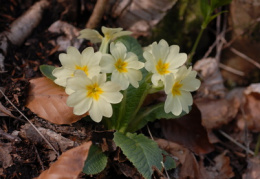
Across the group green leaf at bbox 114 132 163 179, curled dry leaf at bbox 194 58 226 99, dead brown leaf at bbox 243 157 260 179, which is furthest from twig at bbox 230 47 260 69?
green leaf at bbox 114 132 163 179

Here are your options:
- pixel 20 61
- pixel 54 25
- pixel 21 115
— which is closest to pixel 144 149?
pixel 21 115

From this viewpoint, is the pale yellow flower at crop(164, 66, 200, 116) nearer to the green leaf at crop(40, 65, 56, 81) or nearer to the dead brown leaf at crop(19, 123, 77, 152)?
the dead brown leaf at crop(19, 123, 77, 152)

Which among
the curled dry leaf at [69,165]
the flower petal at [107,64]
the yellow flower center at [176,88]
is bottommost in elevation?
the curled dry leaf at [69,165]

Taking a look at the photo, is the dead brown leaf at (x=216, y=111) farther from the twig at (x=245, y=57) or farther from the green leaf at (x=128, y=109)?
the green leaf at (x=128, y=109)

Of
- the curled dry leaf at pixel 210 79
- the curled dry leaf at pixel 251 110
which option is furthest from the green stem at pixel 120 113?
the curled dry leaf at pixel 251 110

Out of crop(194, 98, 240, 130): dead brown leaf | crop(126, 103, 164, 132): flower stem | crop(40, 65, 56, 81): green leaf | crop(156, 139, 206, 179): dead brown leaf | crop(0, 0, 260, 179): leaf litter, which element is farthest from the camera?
crop(194, 98, 240, 130): dead brown leaf

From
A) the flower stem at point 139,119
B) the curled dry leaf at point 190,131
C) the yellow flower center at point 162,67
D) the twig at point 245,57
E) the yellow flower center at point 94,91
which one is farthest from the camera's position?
the twig at point 245,57

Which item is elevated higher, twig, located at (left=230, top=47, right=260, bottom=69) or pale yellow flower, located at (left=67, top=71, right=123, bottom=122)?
pale yellow flower, located at (left=67, top=71, right=123, bottom=122)

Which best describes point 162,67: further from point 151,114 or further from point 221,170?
point 221,170
